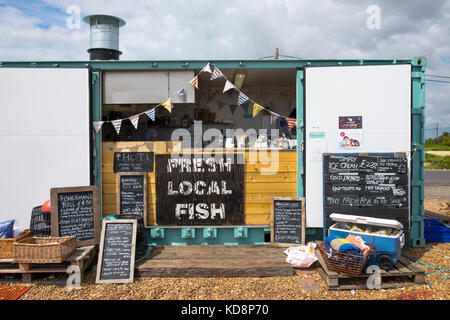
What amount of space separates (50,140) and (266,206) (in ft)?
11.5

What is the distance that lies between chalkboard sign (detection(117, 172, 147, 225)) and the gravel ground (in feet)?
4.02

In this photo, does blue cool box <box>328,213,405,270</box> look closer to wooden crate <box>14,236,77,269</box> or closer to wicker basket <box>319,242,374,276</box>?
wicker basket <box>319,242,374,276</box>

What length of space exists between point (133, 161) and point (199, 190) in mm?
1159

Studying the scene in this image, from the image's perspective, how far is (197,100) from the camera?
7492 millimetres

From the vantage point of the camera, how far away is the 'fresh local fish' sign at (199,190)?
5.16m

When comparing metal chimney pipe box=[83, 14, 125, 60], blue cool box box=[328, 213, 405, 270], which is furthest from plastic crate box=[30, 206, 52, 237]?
Answer: blue cool box box=[328, 213, 405, 270]

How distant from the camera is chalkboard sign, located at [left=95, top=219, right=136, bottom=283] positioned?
13.0 ft

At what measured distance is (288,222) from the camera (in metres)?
4.98

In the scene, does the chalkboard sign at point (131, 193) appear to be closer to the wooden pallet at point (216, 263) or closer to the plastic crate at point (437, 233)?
the wooden pallet at point (216, 263)

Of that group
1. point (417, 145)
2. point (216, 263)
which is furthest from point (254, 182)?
point (417, 145)

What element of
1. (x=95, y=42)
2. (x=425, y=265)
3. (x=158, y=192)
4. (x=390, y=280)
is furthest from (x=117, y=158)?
(x=425, y=265)

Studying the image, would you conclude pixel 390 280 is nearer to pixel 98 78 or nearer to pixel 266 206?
pixel 266 206

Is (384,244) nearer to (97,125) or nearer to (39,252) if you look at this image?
(39,252)

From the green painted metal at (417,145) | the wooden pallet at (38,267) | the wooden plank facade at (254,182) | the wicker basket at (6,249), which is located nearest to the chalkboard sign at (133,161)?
the wooden plank facade at (254,182)
